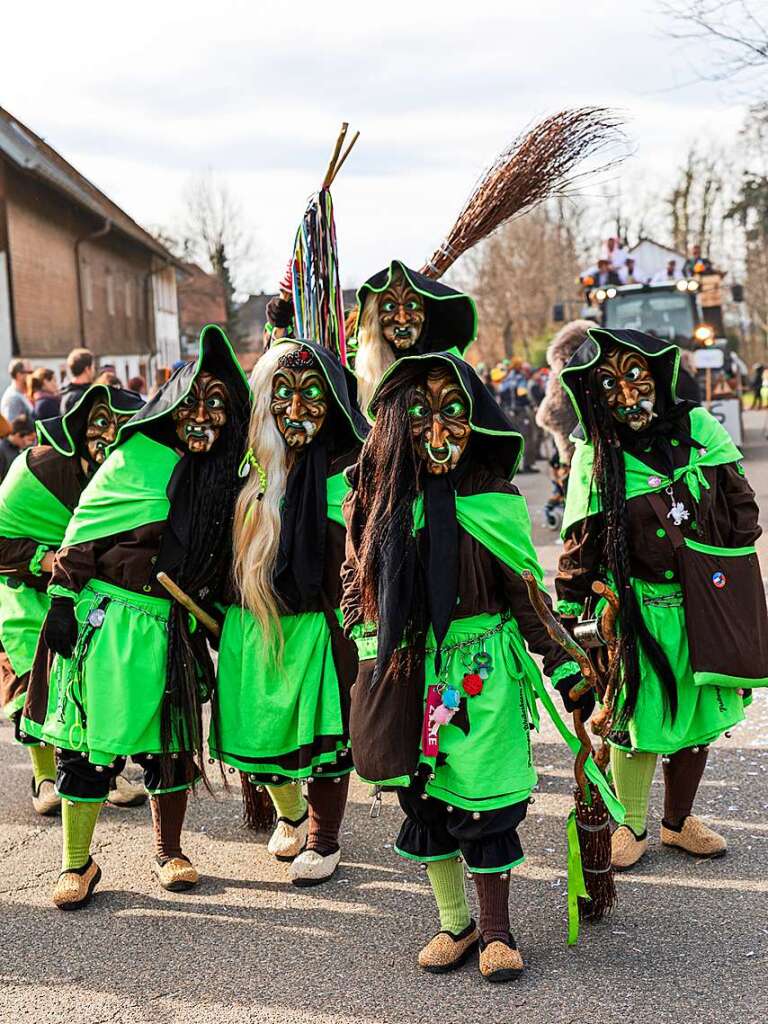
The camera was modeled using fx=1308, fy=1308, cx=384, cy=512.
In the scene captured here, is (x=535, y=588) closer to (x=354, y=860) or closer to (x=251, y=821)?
(x=354, y=860)

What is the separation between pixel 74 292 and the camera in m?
27.8

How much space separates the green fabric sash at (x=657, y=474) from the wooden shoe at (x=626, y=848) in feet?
3.74

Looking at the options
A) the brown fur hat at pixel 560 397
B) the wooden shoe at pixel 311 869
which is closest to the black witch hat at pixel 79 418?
the wooden shoe at pixel 311 869

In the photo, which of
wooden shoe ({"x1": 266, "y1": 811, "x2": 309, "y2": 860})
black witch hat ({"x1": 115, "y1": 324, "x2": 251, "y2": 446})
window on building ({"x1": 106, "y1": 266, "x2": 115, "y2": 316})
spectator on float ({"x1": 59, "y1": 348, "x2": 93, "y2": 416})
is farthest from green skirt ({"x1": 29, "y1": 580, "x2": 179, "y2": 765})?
window on building ({"x1": 106, "y1": 266, "x2": 115, "y2": 316})

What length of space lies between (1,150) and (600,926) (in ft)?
64.1

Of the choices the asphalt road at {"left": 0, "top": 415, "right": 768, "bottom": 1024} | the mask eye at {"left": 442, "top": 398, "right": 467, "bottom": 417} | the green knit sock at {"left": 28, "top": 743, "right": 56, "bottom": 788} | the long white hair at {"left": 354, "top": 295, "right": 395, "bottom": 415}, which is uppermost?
the long white hair at {"left": 354, "top": 295, "right": 395, "bottom": 415}

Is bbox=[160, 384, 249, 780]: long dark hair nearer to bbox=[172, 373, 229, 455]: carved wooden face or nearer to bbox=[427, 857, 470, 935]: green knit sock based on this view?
bbox=[172, 373, 229, 455]: carved wooden face

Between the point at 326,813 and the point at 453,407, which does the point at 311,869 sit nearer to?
the point at 326,813

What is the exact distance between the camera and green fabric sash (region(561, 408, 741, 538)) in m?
4.72

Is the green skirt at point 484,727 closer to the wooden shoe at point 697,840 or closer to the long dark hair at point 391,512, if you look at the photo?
the long dark hair at point 391,512

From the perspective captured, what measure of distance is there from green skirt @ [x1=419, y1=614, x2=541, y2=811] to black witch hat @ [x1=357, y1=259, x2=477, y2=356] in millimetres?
2508

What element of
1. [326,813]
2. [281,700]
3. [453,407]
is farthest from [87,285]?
[453,407]

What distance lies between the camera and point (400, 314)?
6.31 m

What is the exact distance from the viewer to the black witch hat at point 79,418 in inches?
209
